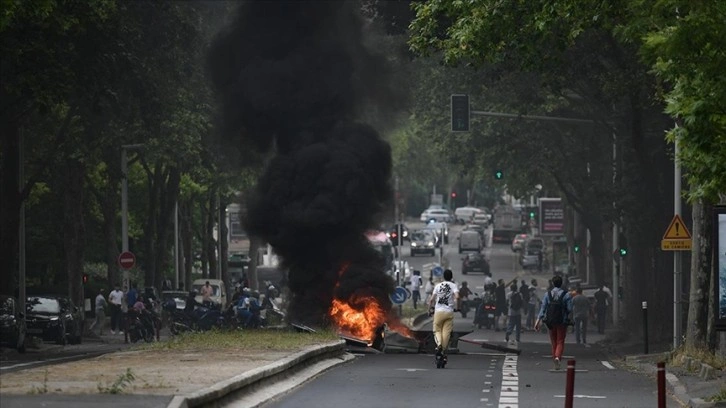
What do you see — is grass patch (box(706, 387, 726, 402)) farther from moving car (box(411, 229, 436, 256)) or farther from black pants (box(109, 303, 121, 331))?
moving car (box(411, 229, 436, 256))

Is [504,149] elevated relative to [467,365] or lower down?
elevated

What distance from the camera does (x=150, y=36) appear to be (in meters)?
42.5

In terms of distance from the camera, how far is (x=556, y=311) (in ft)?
86.0

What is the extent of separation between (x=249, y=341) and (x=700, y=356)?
25.9ft

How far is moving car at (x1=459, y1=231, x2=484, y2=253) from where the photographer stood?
11044cm

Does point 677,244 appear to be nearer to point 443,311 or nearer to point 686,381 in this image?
point 443,311

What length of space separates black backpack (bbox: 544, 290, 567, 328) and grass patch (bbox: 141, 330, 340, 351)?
4.17m

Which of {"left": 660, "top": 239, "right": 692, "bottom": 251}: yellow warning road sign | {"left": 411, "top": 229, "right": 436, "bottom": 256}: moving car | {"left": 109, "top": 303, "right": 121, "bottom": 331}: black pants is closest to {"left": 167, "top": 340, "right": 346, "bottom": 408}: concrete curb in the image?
{"left": 660, "top": 239, "right": 692, "bottom": 251}: yellow warning road sign

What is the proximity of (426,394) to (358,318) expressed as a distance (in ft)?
48.3

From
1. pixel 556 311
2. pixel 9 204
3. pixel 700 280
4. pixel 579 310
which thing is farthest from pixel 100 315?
pixel 556 311

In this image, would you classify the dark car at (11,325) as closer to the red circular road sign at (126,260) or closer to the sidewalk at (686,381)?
the red circular road sign at (126,260)

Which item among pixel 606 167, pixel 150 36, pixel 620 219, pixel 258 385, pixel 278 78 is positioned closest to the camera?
pixel 258 385

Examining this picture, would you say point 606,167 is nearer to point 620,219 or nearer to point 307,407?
point 620,219

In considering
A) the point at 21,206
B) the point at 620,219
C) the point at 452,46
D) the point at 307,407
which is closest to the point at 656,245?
the point at 620,219
